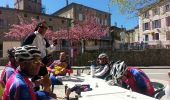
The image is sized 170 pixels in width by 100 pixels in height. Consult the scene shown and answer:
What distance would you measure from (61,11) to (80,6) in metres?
3.63

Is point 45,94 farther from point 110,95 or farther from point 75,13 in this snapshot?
point 75,13

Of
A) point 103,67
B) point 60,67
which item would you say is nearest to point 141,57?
point 60,67

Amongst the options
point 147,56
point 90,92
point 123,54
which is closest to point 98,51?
point 123,54

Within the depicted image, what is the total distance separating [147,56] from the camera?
35.2m

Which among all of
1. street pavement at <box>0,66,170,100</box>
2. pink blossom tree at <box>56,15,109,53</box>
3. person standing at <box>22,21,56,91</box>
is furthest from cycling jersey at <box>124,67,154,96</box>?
pink blossom tree at <box>56,15,109,53</box>

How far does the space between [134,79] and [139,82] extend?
117 millimetres

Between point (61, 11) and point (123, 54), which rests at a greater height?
point (61, 11)

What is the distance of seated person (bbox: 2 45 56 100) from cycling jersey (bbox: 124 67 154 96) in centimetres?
335

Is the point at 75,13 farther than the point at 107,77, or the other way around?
the point at 75,13

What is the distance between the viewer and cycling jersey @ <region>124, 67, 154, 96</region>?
6398 mm

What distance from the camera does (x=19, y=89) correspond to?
10.4 feet

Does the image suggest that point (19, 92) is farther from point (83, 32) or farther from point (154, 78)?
point (83, 32)

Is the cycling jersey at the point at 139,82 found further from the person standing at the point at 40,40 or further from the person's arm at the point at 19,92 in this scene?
the person's arm at the point at 19,92

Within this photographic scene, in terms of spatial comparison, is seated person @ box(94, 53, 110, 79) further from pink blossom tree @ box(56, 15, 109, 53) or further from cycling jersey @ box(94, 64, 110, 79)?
pink blossom tree @ box(56, 15, 109, 53)
